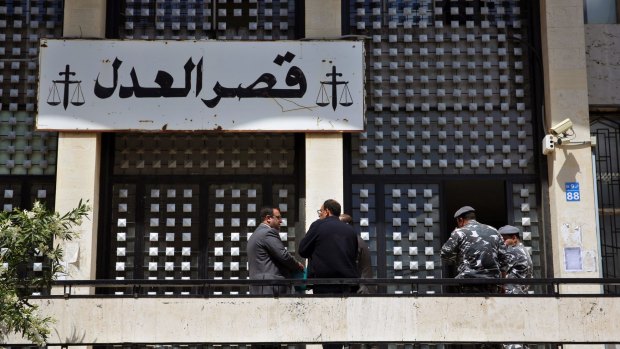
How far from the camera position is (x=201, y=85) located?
12008 millimetres

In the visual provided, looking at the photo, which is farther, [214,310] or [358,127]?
[358,127]

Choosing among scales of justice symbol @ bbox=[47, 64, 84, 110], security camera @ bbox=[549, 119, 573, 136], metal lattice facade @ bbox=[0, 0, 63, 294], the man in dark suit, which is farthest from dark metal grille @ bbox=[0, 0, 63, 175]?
security camera @ bbox=[549, 119, 573, 136]

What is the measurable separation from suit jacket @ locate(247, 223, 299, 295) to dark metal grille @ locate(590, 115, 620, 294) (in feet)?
17.3

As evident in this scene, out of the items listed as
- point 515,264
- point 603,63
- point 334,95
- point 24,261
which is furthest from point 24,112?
point 603,63

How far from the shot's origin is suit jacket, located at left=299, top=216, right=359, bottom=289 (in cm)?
877

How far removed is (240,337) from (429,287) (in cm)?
401

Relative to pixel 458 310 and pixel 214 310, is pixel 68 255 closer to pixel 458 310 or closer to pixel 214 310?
pixel 214 310

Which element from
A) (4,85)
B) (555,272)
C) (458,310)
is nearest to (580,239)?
(555,272)

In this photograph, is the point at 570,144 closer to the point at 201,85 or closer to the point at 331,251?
the point at 331,251

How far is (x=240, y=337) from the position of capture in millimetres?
8773

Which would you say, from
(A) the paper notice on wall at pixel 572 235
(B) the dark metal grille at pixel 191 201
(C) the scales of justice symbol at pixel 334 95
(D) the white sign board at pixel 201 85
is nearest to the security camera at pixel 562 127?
(A) the paper notice on wall at pixel 572 235

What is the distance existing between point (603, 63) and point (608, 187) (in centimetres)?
182

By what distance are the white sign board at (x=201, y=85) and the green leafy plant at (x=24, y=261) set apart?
3.30 metres

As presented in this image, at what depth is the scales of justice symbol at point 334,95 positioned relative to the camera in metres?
12.0
